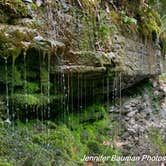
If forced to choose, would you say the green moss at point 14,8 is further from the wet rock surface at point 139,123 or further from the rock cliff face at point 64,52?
the wet rock surface at point 139,123

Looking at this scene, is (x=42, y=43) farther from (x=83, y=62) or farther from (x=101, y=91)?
(x=101, y=91)

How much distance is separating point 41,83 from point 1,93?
0.64 m

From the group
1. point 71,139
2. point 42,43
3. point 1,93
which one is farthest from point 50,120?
point 42,43

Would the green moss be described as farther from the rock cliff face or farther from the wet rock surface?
the wet rock surface

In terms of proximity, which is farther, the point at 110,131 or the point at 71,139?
the point at 110,131

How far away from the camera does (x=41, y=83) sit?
17.2 feet

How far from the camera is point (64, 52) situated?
5188mm

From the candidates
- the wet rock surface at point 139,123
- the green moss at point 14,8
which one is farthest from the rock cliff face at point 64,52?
the wet rock surface at point 139,123

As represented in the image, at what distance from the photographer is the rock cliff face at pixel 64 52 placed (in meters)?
4.51

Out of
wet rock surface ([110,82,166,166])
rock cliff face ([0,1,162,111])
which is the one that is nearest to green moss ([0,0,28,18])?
rock cliff face ([0,1,162,111])

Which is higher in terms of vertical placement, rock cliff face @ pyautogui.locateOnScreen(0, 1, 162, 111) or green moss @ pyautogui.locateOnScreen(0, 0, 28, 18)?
green moss @ pyautogui.locateOnScreen(0, 0, 28, 18)

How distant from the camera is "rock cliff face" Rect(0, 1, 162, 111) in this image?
451 centimetres

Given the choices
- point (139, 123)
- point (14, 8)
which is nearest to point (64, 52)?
point (14, 8)

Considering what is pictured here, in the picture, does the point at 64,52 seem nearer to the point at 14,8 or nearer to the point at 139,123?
the point at 14,8
